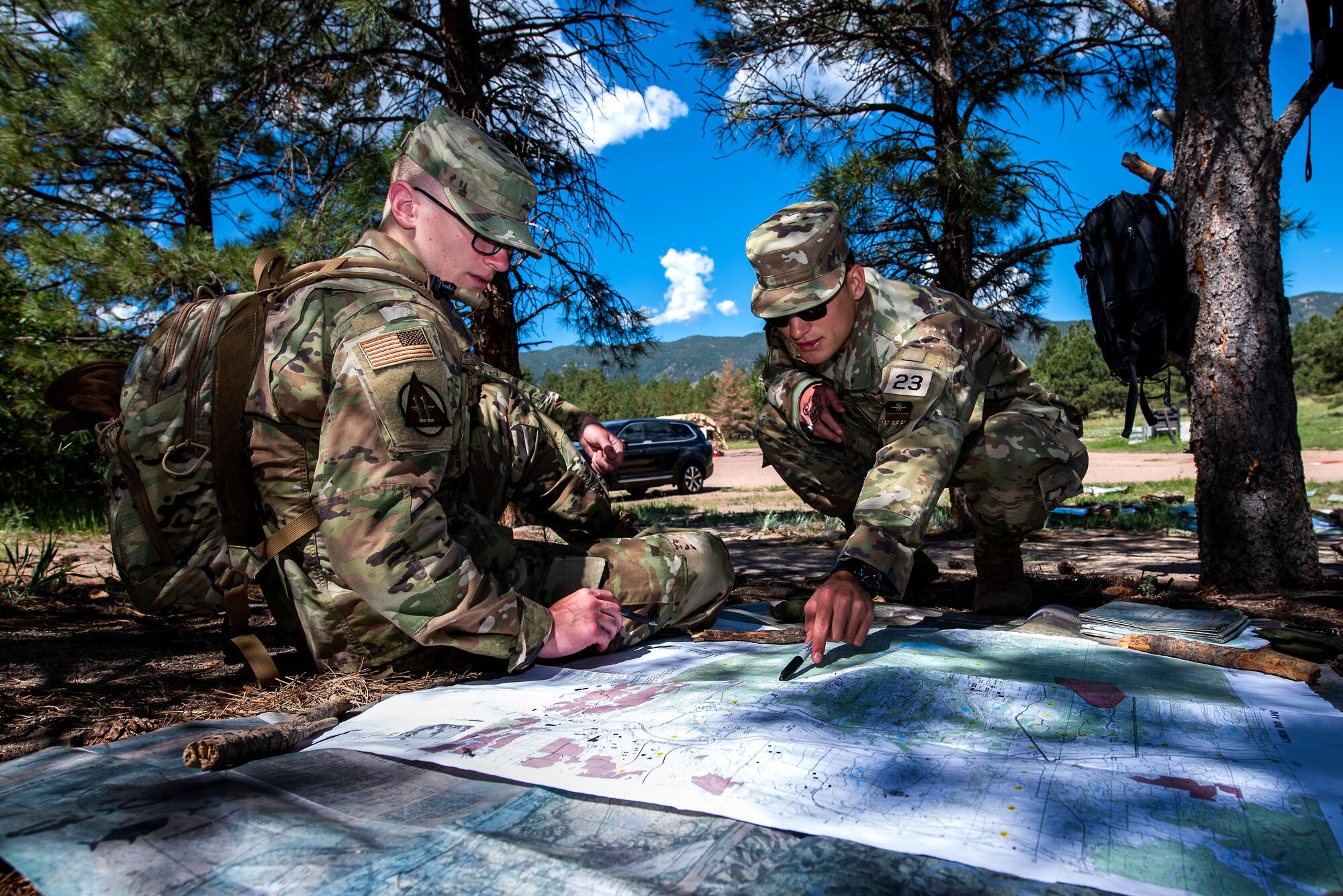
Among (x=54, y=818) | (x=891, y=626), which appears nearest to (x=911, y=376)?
(x=891, y=626)

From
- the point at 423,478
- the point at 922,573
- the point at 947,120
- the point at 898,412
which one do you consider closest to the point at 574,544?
the point at 423,478

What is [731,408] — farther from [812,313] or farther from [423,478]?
[423,478]

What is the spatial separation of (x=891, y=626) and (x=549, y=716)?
1.06 metres

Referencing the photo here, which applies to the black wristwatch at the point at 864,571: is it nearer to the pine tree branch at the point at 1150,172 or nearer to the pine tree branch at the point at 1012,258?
the pine tree branch at the point at 1150,172

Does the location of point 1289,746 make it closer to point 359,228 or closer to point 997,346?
point 997,346

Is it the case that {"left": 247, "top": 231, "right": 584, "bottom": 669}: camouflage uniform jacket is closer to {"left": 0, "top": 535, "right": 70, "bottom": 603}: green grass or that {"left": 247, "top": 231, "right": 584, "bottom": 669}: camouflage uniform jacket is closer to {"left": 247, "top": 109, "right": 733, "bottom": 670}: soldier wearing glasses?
{"left": 247, "top": 109, "right": 733, "bottom": 670}: soldier wearing glasses

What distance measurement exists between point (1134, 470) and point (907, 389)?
13.4 metres

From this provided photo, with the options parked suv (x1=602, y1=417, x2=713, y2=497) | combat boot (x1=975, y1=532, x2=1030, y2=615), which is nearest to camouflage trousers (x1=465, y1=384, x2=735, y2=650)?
combat boot (x1=975, y1=532, x2=1030, y2=615)

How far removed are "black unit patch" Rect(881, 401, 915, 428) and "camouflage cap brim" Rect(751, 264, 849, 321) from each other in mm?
406

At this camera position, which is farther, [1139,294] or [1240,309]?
[1139,294]

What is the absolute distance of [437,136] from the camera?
1.99m

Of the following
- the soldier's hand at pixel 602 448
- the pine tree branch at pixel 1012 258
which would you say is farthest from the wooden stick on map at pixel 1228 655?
the pine tree branch at pixel 1012 258

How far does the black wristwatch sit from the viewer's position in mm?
1843

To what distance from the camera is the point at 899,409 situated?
2334mm
